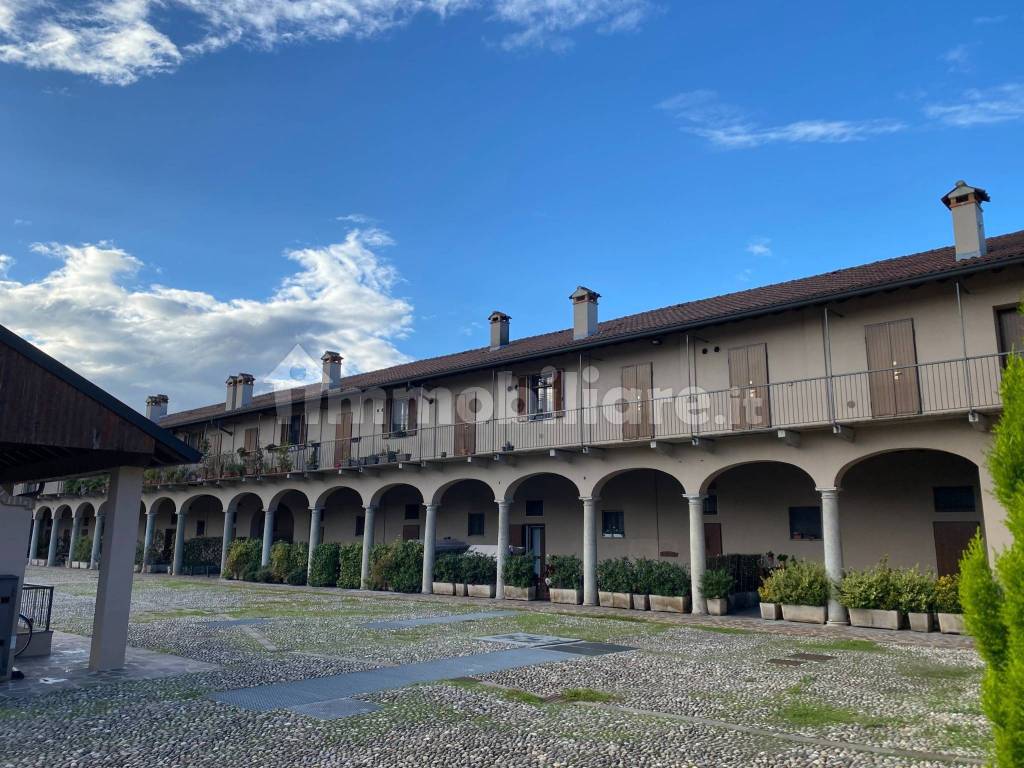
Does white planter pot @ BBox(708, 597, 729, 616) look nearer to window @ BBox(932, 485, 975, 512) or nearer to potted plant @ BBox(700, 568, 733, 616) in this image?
potted plant @ BBox(700, 568, 733, 616)

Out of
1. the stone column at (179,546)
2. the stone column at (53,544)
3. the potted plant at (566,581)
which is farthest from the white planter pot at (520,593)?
the stone column at (53,544)

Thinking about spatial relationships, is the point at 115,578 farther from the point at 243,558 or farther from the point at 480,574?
the point at 243,558

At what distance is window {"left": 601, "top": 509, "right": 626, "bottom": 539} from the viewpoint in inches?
856

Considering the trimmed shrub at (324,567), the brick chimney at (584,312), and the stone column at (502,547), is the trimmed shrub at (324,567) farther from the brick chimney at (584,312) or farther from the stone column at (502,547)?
the brick chimney at (584,312)

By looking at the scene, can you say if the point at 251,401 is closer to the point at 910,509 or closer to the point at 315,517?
the point at 315,517

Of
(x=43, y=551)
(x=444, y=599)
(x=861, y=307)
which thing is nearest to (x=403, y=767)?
(x=861, y=307)

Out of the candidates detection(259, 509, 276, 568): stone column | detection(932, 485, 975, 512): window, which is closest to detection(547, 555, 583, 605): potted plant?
detection(932, 485, 975, 512): window

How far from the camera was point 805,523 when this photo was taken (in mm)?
18484

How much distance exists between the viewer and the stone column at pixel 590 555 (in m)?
19.1

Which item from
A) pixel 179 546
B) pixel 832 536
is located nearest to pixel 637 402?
pixel 832 536

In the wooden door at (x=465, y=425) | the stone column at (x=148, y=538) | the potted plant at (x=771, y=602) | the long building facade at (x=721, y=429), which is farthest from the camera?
the stone column at (x=148, y=538)

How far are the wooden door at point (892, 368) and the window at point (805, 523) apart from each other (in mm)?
3951

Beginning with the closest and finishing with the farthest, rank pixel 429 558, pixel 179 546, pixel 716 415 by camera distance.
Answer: pixel 716 415 < pixel 429 558 < pixel 179 546

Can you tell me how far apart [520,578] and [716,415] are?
7.20 m
